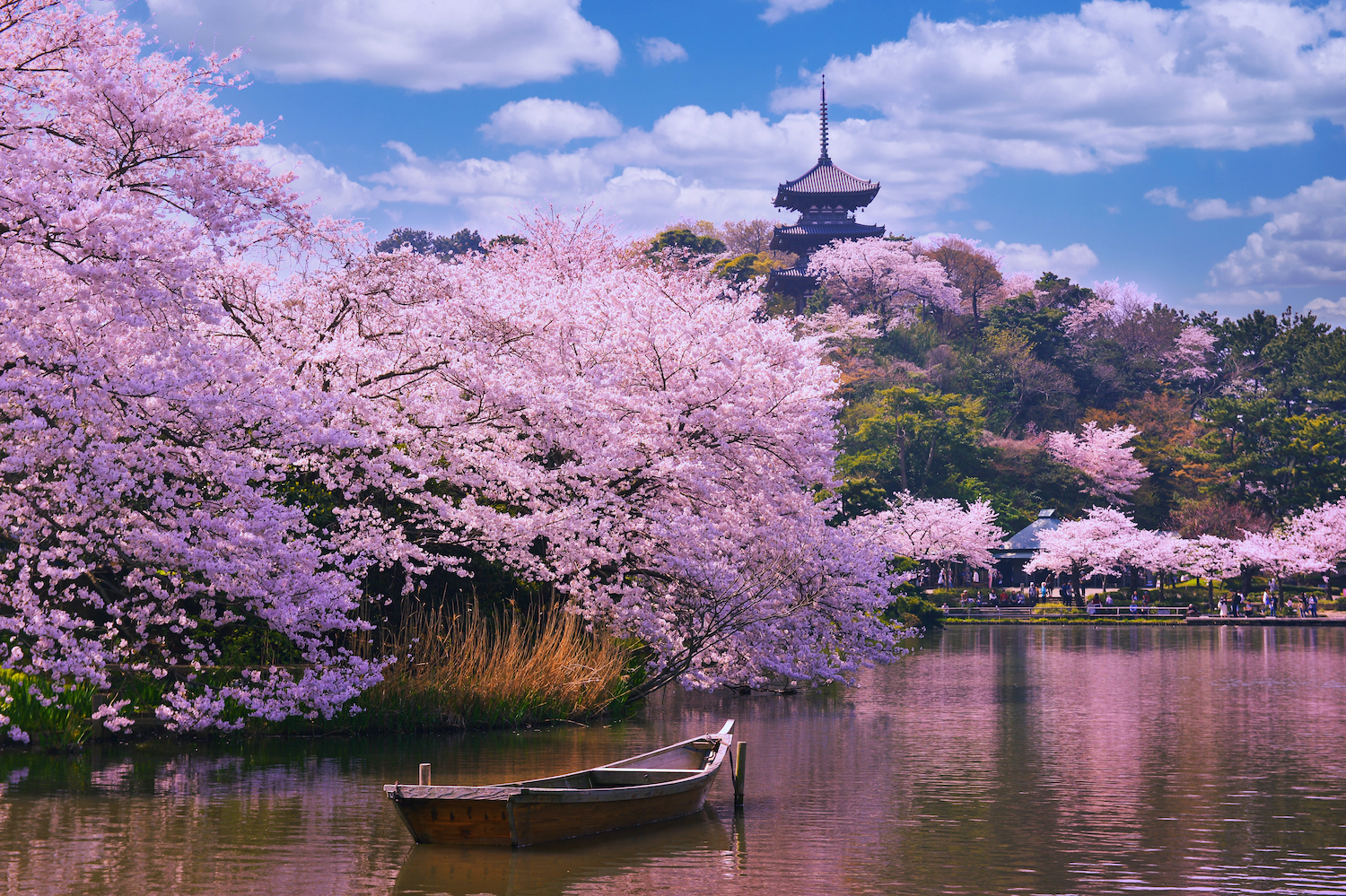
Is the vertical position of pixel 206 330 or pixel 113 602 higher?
pixel 206 330

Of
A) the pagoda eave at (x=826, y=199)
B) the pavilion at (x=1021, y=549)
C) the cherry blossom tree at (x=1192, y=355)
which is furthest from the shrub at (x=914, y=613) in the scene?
the pagoda eave at (x=826, y=199)

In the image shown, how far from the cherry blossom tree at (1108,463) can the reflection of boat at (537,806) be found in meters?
63.6

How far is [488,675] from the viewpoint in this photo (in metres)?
19.6

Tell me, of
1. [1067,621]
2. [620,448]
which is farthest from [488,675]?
[1067,621]

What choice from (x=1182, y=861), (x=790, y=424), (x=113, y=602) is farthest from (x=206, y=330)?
(x=1182, y=861)

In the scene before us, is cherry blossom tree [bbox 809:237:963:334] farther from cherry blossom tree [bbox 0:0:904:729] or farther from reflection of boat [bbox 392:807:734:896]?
reflection of boat [bbox 392:807:734:896]

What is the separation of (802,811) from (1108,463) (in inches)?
2529

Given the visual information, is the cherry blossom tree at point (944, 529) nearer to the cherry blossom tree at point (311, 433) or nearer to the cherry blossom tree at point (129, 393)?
the cherry blossom tree at point (311, 433)

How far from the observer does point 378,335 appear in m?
20.8

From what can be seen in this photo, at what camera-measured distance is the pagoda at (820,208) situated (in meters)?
96.7

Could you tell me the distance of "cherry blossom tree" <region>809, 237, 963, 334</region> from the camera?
300ft

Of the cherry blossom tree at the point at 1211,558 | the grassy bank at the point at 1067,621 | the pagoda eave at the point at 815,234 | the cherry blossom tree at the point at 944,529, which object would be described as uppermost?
the pagoda eave at the point at 815,234

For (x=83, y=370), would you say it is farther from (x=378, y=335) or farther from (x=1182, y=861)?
(x=1182, y=861)

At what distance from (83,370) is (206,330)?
14.5ft
